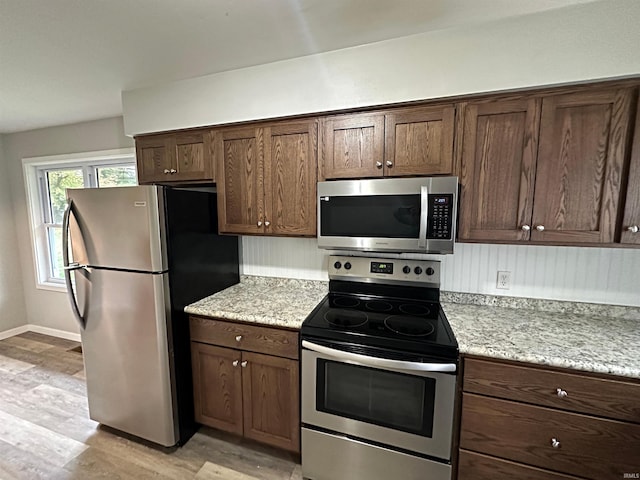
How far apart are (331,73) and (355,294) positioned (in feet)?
4.56

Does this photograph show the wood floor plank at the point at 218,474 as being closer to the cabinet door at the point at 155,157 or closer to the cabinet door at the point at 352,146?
the cabinet door at the point at 352,146

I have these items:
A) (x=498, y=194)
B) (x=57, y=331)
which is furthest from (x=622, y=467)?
(x=57, y=331)

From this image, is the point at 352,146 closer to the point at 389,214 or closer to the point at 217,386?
the point at 389,214

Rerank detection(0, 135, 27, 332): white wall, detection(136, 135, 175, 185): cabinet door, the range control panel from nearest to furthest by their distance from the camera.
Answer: the range control panel
detection(136, 135, 175, 185): cabinet door
detection(0, 135, 27, 332): white wall

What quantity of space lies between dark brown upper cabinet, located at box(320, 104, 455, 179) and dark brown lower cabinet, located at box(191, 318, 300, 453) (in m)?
1.04

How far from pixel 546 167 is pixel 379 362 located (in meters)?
1.25

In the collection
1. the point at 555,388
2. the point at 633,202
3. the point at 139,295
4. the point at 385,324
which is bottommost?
the point at 555,388

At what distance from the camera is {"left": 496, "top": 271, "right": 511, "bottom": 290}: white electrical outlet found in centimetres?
180

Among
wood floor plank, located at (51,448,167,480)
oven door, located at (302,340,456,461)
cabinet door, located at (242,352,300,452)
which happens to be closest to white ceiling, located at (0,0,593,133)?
oven door, located at (302,340,456,461)

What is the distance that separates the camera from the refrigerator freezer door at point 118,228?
1.68m

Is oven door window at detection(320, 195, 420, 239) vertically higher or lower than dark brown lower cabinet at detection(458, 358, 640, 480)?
higher

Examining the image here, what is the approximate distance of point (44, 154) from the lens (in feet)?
10.6

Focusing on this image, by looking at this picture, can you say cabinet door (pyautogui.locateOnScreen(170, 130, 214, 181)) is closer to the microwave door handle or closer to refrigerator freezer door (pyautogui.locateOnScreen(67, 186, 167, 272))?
refrigerator freezer door (pyautogui.locateOnScreen(67, 186, 167, 272))

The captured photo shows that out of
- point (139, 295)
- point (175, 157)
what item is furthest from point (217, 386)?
point (175, 157)
